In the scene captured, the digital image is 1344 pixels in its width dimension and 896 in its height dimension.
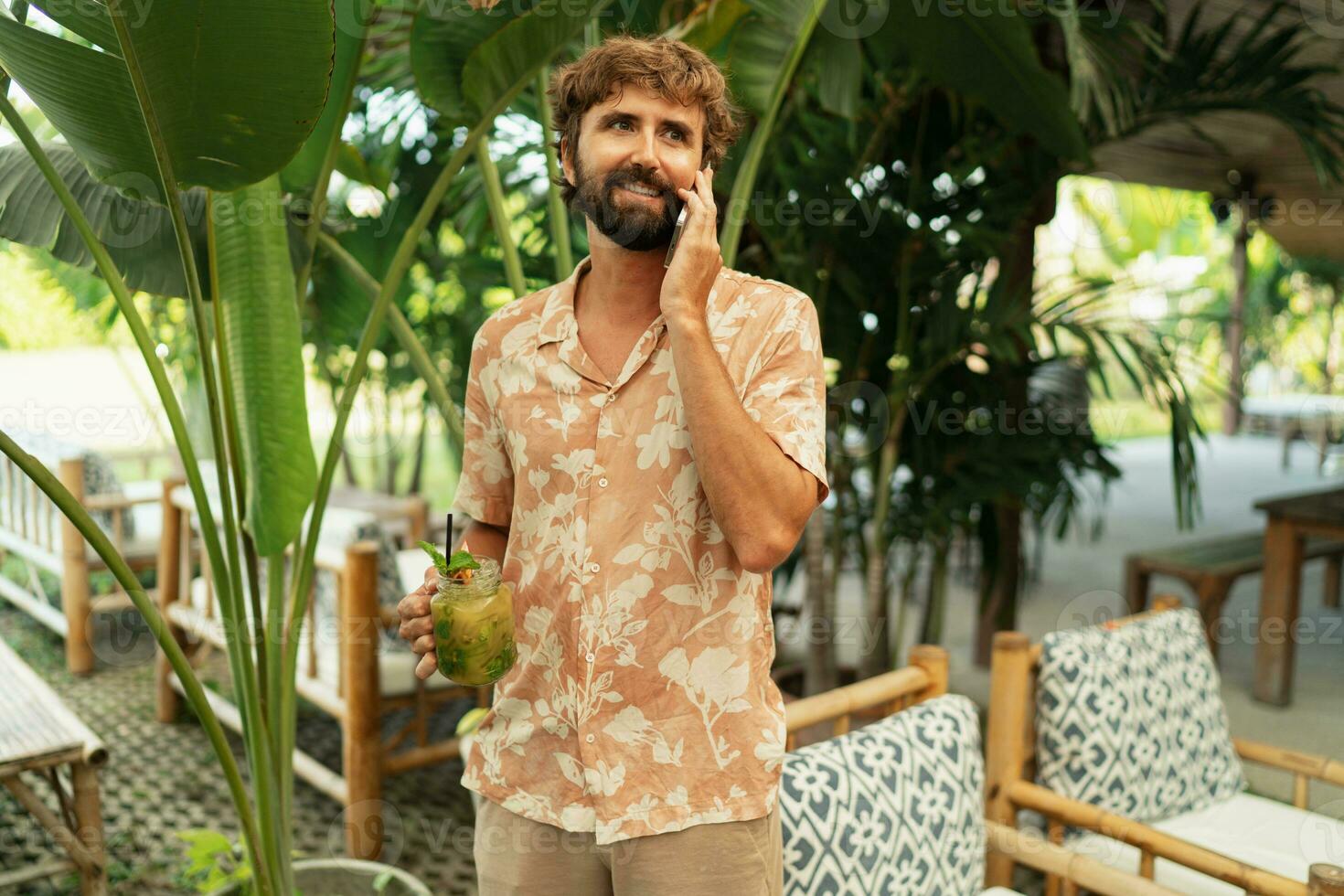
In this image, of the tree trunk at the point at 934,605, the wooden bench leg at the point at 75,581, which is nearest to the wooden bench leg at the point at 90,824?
the wooden bench leg at the point at 75,581

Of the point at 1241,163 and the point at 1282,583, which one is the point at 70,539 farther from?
the point at 1241,163

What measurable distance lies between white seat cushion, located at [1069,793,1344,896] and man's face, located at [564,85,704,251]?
58.5 inches

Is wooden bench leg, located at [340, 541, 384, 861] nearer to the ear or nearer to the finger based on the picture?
the finger

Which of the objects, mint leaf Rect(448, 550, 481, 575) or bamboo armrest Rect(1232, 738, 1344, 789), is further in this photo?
bamboo armrest Rect(1232, 738, 1344, 789)

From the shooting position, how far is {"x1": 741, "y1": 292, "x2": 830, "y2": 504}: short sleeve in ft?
3.61

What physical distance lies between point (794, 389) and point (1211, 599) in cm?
359

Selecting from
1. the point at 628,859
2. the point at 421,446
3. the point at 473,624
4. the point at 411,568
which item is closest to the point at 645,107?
the point at 473,624

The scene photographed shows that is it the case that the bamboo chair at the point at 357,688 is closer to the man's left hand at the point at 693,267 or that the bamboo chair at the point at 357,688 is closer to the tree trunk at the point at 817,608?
the tree trunk at the point at 817,608

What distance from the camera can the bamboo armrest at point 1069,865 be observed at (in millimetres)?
1692

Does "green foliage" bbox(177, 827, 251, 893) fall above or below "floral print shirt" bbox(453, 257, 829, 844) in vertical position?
below

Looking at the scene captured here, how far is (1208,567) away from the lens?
4.15 metres

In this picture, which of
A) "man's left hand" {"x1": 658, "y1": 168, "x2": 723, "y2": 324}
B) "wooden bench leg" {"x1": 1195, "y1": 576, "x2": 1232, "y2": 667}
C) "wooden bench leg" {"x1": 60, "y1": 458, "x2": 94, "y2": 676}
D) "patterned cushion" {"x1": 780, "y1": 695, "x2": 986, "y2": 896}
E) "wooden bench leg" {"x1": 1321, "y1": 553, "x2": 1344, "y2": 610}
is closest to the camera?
"man's left hand" {"x1": 658, "y1": 168, "x2": 723, "y2": 324}

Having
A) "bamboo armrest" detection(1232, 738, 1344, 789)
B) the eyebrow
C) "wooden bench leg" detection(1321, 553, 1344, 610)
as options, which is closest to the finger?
the eyebrow

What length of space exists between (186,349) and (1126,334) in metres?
3.89
